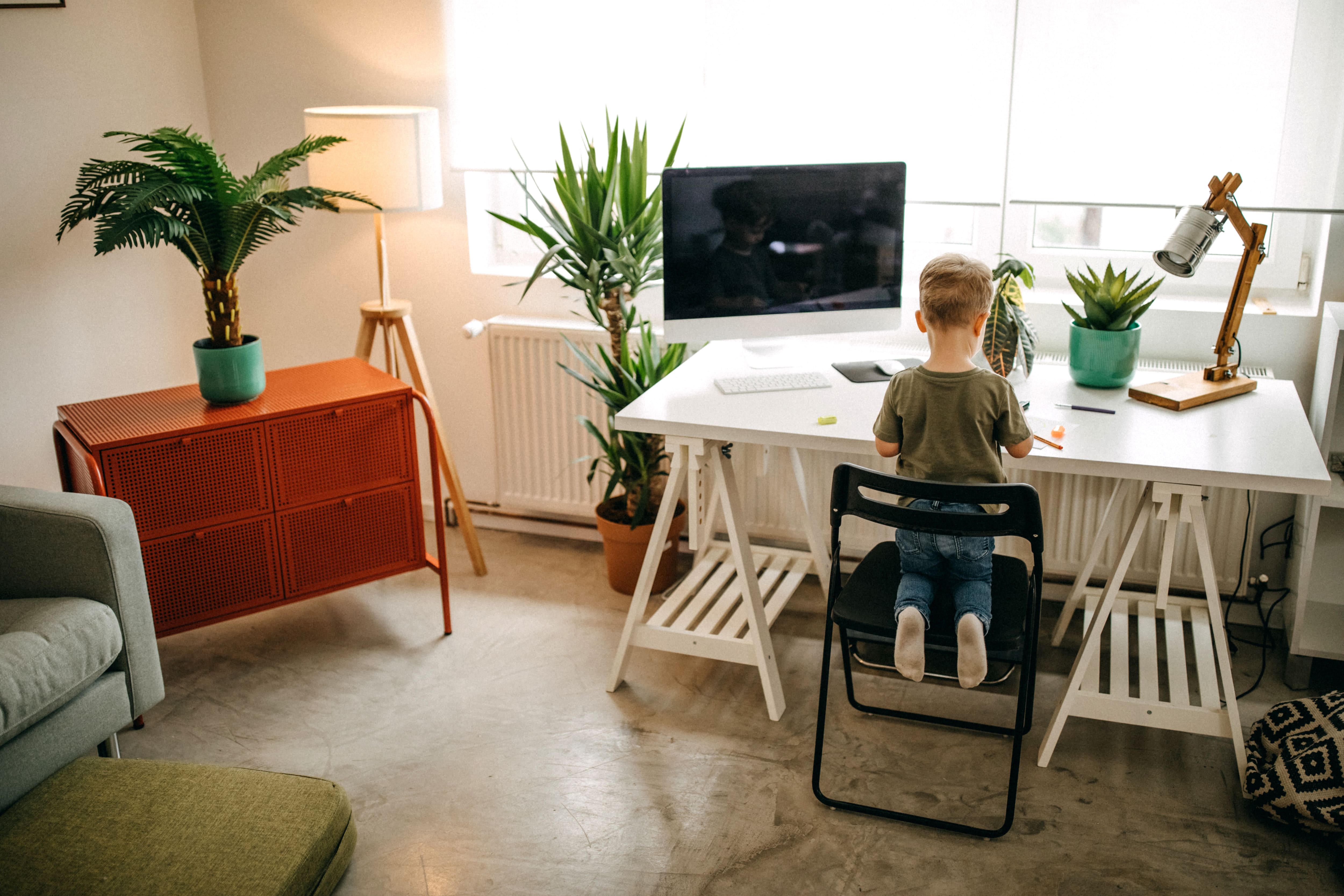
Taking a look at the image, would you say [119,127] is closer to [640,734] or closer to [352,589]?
[352,589]

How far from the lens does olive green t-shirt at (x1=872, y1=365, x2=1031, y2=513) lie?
84.8 inches

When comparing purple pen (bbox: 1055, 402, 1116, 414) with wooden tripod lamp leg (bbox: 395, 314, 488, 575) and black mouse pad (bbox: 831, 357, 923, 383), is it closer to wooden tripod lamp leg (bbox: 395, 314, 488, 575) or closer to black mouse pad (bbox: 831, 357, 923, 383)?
black mouse pad (bbox: 831, 357, 923, 383)

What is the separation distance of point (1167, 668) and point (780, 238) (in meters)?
1.49

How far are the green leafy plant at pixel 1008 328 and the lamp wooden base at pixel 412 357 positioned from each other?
1.49 m

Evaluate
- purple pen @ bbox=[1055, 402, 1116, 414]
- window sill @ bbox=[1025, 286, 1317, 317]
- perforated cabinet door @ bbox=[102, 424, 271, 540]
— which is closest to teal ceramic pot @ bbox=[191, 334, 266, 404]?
perforated cabinet door @ bbox=[102, 424, 271, 540]

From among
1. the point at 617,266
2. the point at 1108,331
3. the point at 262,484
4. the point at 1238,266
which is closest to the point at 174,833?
the point at 262,484

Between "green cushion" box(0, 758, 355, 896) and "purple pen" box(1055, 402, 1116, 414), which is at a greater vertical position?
"purple pen" box(1055, 402, 1116, 414)

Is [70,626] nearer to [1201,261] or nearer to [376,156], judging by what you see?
[376,156]

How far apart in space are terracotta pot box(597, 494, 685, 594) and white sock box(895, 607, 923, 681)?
1.19 meters

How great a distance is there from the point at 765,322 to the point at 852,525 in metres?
0.79

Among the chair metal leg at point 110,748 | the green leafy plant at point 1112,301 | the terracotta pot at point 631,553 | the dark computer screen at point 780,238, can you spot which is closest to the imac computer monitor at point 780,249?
the dark computer screen at point 780,238

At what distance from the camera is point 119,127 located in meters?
3.42

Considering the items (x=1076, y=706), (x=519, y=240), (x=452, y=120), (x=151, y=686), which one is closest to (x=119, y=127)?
(x=452, y=120)

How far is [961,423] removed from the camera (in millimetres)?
2164
